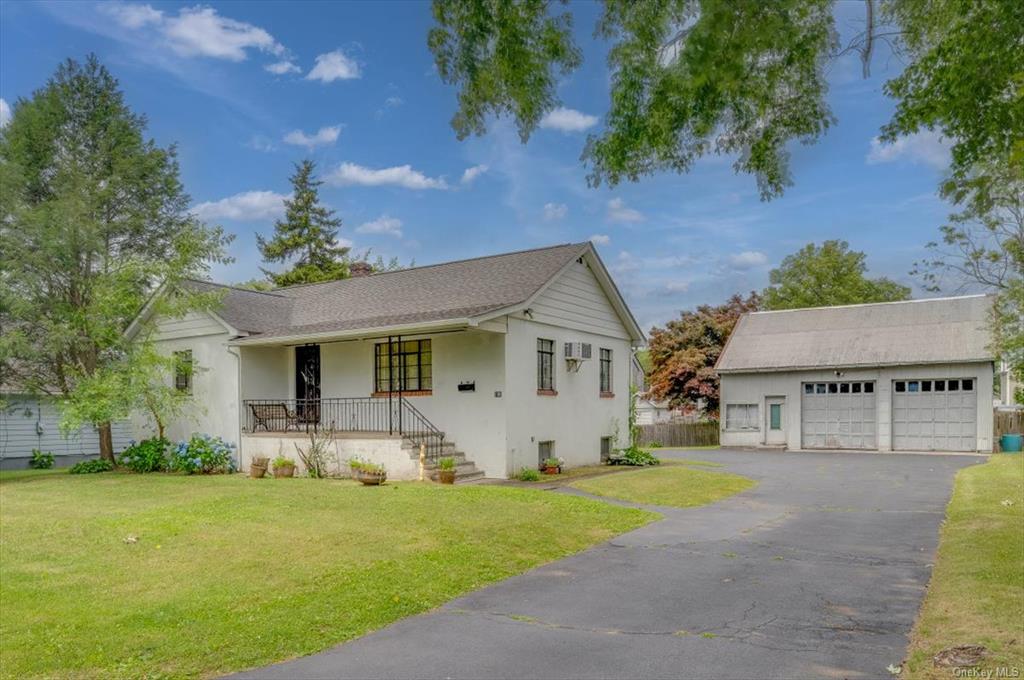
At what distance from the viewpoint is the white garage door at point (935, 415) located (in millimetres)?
23750

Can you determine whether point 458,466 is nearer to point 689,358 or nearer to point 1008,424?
point 689,358

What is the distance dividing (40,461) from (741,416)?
24.8 meters

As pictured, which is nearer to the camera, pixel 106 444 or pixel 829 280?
pixel 106 444

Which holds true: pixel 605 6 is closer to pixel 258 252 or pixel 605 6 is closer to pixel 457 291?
pixel 457 291

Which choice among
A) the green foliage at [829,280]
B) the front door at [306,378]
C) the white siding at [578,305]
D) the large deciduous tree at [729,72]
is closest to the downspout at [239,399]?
the front door at [306,378]

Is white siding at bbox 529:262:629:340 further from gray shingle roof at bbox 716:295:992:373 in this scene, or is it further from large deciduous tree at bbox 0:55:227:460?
gray shingle roof at bbox 716:295:992:373

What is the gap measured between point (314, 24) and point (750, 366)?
21.3 m

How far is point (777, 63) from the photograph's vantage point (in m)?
5.09

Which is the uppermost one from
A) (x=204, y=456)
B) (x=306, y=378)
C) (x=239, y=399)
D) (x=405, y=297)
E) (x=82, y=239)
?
(x=82, y=239)

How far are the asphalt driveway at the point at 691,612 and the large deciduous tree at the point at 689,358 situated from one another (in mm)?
22307

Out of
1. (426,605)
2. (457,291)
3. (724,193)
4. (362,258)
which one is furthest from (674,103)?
(362,258)

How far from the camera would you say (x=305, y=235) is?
48.1 meters

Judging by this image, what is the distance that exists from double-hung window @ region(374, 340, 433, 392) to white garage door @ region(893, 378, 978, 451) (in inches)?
698

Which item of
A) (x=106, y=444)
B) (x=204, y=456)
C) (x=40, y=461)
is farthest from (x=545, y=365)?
(x=40, y=461)
